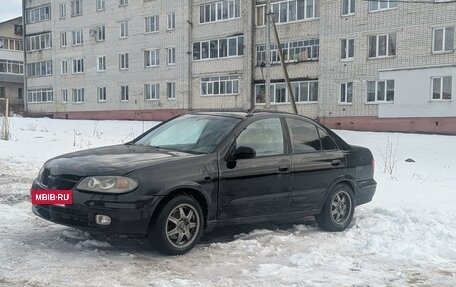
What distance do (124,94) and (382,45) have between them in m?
22.4

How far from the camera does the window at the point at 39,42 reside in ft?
170

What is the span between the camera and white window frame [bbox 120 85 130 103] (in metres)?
43.1

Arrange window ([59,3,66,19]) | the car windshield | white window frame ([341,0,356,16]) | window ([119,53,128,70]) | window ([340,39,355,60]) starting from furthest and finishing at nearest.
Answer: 1. window ([59,3,66,19])
2. window ([119,53,128,70])
3. window ([340,39,355,60])
4. white window frame ([341,0,356,16])
5. the car windshield

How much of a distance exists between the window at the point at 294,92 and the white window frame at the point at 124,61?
1353 centimetres

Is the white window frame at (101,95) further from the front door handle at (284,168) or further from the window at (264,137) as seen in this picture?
the front door handle at (284,168)

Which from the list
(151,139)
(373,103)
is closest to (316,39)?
(373,103)

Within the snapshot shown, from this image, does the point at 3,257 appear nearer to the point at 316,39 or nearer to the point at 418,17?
the point at 418,17

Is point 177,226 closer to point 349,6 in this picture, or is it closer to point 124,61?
point 349,6

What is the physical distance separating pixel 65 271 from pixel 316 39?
29653 millimetres

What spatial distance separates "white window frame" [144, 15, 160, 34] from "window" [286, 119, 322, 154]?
35.7 metres

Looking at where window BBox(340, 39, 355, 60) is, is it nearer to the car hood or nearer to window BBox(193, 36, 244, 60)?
window BBox(193, 36, 244, 60)

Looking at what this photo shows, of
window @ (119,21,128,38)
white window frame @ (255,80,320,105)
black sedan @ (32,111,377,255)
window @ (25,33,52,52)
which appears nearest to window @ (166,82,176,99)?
window @ (119,21,128,38)

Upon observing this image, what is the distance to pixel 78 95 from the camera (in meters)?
48.1

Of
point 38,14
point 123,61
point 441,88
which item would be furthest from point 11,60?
point 441,88
